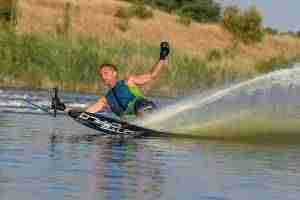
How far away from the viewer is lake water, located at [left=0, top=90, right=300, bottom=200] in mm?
10484

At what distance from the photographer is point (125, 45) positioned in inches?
1524

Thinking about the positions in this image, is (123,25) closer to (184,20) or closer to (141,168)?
(184,20)

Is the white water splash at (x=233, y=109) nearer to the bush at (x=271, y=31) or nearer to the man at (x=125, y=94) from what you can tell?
the man at (x=125, y=94)

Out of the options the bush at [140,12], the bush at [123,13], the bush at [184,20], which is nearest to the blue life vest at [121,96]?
the bush at [123,13]

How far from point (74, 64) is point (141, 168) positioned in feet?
73.8

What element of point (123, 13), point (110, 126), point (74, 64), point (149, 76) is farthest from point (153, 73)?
point (123, 13)

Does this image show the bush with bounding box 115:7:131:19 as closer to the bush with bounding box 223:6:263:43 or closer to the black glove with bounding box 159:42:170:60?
the bush with bounding box 223:6:263:43

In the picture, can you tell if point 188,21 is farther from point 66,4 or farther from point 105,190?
point 105,190

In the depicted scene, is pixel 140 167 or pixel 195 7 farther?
pixel 195 7

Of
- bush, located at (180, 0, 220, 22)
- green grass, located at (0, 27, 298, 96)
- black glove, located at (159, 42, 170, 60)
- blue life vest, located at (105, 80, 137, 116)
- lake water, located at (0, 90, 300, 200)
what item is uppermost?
bush, located at (180, 0, 220, 22)

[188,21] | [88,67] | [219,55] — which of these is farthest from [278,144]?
[188,21]

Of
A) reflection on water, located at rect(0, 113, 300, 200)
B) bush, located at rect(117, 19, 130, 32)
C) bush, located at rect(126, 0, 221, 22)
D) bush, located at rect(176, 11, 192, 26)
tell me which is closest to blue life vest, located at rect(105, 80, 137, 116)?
reflection on water, located at rect(0, 113, 300, 200)

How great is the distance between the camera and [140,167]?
1267cm

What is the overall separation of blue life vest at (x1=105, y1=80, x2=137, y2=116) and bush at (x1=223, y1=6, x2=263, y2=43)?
2212 inches
